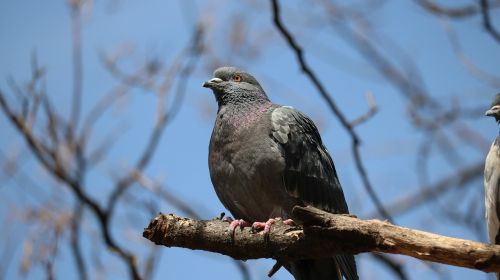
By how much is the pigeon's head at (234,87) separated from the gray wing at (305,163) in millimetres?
533

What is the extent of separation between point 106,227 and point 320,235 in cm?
449

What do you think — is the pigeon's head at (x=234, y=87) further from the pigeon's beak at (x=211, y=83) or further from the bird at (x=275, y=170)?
the bird at (x=275, y=170)

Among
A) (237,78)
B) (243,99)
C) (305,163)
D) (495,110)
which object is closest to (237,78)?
(237,78)

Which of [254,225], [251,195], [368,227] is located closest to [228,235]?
[254,225]

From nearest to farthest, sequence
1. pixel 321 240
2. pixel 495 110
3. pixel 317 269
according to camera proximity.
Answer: pixel 321 240 → pixel 317 269 → pixel 495 110

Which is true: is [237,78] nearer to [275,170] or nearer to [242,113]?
[242,113]

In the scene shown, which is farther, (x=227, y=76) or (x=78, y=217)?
(x=78, y=217)

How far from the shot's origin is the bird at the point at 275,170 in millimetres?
5738

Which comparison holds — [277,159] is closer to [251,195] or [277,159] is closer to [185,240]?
[251,195]

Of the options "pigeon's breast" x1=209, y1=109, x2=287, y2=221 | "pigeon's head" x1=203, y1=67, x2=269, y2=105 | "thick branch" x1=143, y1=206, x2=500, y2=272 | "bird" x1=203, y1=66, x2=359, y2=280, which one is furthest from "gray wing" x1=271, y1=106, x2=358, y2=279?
"thick branch" x1=143, y1=206, x2=500, y2=272

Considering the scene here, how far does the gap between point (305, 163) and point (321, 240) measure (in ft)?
5.12

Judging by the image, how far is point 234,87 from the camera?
6.78m

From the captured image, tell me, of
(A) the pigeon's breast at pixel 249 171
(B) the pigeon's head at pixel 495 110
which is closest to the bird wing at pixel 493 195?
(B) the pigeon's head at pixel 495 110

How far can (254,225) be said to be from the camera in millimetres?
5098
